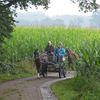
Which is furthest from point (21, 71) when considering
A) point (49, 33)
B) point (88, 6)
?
point (49, 33)

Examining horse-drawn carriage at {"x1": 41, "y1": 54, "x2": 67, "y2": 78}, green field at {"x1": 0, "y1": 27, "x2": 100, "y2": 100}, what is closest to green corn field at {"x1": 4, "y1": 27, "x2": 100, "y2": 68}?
green field at {"x1": 0, "y1": 27, "x2": 100, "y2": 100}

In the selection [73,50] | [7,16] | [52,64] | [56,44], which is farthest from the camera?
[56,44]

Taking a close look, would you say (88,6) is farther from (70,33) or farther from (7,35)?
(70,33)

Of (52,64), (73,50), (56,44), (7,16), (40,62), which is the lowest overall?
(73,50)

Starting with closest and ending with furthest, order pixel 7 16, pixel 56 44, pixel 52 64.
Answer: pixel 7 16
pixel 52 64
pixel 56 44

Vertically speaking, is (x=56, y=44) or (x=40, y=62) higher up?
(x=40, y=62)

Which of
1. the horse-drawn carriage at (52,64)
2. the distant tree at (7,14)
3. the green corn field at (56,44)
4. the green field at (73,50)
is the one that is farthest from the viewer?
the horse-drawn carriage at (52,64)

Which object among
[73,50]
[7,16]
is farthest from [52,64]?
[73,50]

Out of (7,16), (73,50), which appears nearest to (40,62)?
(7,16)

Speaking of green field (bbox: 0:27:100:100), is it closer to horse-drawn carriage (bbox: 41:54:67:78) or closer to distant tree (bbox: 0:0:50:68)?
distant tree (bbox: 0:0:50:68)

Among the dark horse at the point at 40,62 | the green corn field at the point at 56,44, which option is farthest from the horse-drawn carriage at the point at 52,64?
the green corn field at the point at 56,44

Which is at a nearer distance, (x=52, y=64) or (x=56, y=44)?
(x=52, y=64)

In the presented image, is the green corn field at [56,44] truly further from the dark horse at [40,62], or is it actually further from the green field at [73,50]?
the dark horse at [40,62]

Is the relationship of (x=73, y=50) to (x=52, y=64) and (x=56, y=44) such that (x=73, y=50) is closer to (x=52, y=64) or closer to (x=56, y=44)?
(x=56, y=44)
